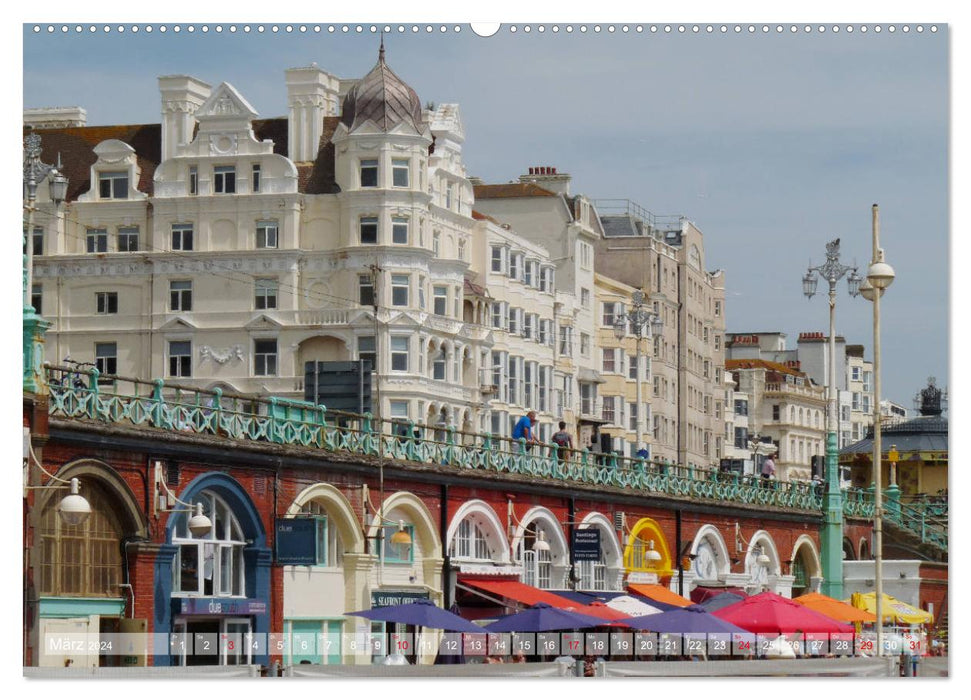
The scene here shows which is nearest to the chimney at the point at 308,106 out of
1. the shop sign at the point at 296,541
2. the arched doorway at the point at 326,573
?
the arched doorway at the point at 326,573

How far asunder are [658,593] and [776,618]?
1080 centimetres

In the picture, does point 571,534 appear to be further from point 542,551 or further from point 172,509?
point 172,509

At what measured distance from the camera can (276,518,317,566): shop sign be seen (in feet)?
141

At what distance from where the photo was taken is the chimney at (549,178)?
128 feet

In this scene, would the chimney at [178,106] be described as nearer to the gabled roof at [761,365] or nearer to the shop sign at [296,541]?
the shop sign at [296,541]

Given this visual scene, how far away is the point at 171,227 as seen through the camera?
44.7 metres

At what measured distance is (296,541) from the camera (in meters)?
43.0

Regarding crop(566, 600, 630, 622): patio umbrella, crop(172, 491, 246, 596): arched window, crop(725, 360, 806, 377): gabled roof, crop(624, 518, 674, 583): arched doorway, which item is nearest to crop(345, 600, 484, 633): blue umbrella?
crop(172, 491, 246, 596): arched window

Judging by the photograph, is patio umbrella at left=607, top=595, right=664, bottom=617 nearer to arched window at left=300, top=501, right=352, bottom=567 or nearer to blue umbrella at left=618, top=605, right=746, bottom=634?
blue umbrella at left=618, top=605, right=746, bottom=634

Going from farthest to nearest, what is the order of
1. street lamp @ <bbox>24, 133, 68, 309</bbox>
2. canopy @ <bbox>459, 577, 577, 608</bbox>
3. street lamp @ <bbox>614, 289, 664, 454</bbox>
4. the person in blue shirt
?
street lamp @ <bbox>614, 289, 664, 454</bbox>, the person in blue shirt, canopy @ <bbox>459, 577, 577, 608</bbox>, street lamp @ <bbox>24, 133, 68, 309</bbox>

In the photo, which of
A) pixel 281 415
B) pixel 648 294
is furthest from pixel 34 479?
pixel 648 294

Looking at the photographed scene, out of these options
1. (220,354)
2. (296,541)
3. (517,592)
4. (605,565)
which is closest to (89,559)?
(296,541)

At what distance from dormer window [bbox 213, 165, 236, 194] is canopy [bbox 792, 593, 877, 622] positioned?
17884 mm

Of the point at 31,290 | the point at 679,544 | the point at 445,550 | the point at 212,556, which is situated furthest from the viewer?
the point at 679,544
